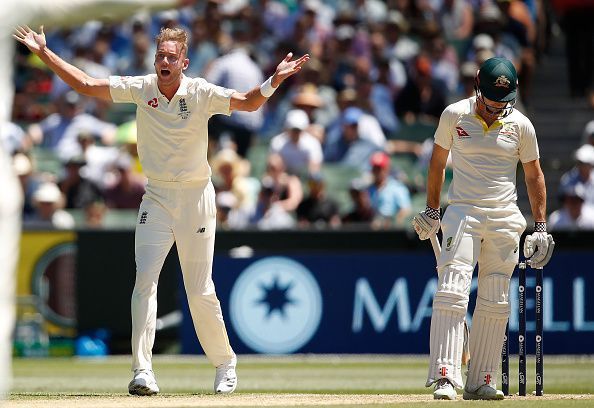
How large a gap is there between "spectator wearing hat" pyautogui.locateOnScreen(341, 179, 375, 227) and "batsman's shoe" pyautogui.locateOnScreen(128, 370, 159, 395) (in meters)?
7.16

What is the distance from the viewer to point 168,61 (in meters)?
9.61

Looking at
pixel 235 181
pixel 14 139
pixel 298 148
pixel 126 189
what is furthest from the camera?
pixel 14 139

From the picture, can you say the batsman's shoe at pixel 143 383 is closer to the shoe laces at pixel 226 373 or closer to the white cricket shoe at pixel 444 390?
the shoe laces at pixel 226 373

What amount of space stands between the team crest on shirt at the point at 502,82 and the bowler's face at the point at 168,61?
2140 millimetres

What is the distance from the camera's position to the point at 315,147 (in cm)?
1812

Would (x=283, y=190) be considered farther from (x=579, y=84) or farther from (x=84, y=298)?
(x=579, y=84)

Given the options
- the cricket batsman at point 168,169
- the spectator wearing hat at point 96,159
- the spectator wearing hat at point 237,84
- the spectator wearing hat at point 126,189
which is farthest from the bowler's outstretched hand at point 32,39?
the spectator wearing hat at point 237,84

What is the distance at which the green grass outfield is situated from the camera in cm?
923

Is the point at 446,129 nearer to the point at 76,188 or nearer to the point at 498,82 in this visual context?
the point at 498,82

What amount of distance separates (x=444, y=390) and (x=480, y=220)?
44.3 inches

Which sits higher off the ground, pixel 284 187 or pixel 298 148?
pixel 298 148

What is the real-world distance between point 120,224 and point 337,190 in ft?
9.36

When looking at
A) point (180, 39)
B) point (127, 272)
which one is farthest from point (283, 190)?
point (180, 39)

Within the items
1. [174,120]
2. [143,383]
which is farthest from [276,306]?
[174,120]
